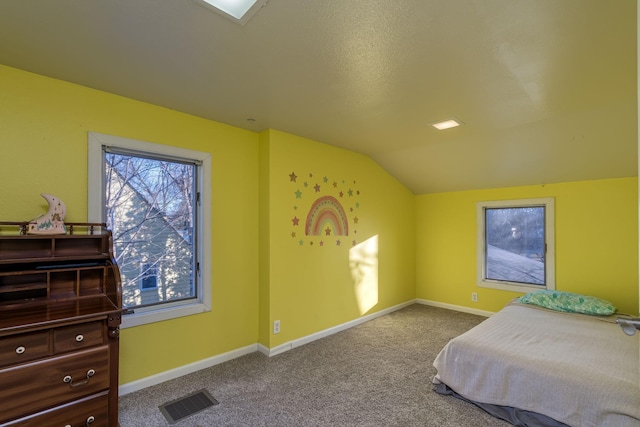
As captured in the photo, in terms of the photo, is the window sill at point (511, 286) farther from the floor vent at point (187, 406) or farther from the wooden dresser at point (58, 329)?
the wooden dresser at point (58, 329)

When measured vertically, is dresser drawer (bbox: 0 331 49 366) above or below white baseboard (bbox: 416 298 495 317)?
above

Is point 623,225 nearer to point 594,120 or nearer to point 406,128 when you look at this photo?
point 594,120

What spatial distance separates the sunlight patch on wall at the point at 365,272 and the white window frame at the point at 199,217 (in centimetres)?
181

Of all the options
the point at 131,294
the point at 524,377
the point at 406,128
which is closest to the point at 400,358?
the point at 524,377

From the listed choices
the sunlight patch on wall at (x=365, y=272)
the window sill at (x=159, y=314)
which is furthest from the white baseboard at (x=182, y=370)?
the sunlight patch on wall at (x=365, y=272)

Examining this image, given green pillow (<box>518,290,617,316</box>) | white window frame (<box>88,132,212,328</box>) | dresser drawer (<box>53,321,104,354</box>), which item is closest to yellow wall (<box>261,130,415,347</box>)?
white window frame (<box>88,132,212,328</box>)

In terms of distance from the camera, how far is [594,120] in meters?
2.74

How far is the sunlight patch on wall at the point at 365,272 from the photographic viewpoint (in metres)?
3.96

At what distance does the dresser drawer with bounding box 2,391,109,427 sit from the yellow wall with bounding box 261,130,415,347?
1.55 meters

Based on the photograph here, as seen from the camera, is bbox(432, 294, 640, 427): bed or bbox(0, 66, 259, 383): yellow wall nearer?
bbox(432, 294, 640, 427): bed

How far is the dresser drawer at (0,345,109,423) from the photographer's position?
1392 millimetres

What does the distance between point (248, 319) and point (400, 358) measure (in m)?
1.54

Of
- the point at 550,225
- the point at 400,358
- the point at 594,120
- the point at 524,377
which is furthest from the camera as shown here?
the point at 550,225

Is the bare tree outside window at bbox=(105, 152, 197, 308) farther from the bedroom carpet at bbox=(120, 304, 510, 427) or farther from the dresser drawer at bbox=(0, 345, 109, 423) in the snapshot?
the dresser drawer at bbox=(0, 345, 109, 423)
